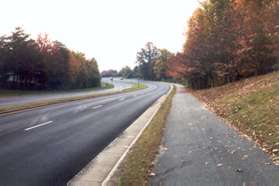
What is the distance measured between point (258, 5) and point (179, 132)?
2210 centimetres

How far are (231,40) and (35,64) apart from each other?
41.8 metres

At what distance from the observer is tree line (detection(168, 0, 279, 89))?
30734 millimetres

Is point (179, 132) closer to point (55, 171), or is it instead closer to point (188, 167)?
point (188, 167)

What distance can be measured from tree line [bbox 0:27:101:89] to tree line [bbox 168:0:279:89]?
93.2 ft

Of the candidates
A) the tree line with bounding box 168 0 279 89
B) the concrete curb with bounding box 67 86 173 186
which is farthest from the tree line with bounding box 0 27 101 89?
the concrete curb with bounding box 67 86 173 186

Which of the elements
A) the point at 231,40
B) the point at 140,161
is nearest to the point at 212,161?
the point at 140,161

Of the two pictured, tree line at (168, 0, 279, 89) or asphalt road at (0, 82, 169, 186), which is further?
tree line at (168, 0, 279, 89)

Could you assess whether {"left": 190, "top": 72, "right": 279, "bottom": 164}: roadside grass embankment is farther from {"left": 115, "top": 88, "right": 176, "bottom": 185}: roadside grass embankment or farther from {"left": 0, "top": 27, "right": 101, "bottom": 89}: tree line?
{"left": 0, "top": 27, "right": 101, "bottom": 89}: tree line

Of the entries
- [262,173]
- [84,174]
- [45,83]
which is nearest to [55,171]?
[84,174]

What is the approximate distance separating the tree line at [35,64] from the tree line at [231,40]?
28.4 meters

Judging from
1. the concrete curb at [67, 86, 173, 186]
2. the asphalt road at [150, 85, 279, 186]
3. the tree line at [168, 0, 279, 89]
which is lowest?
the concrete curb at [67, 86, 173, 186]

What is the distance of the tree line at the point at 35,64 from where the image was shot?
65062mm

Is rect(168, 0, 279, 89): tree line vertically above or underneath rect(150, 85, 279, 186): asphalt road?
above

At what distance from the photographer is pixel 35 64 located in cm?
6850
